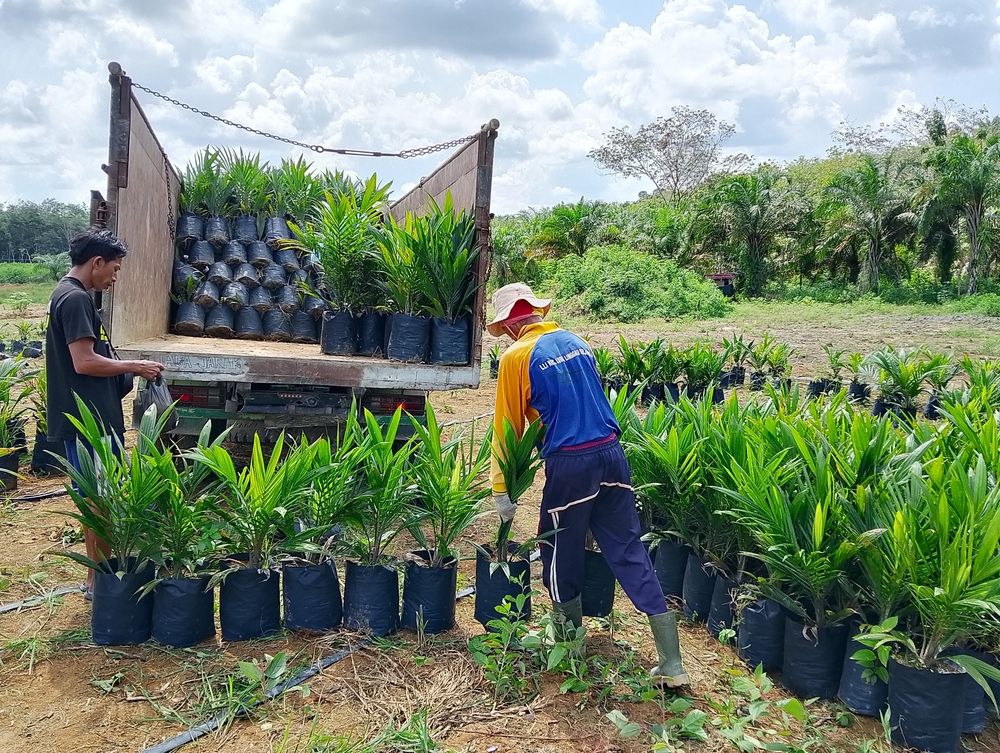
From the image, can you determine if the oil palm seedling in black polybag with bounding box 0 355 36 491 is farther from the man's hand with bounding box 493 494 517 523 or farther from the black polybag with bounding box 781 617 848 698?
the black polybag with bounding box 781 617 848 698

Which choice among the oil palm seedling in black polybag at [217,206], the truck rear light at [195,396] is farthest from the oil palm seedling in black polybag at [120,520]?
the oil palm seedling in black polybag at [217,206]

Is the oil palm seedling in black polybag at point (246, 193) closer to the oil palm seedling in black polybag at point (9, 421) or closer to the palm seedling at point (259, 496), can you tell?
the oil palm seedling in black polybag at point (9, 421)

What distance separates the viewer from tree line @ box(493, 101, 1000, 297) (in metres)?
19.3

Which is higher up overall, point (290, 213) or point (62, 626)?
point (290, 213)

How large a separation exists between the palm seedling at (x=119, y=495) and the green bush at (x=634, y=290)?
15.8 meters

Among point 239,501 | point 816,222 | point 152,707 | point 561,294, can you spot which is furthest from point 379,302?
point 816,222

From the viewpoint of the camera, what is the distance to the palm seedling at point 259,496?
8.79ft

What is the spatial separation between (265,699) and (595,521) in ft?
4.09

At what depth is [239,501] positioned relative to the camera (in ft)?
8.82

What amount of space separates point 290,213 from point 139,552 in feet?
12.8

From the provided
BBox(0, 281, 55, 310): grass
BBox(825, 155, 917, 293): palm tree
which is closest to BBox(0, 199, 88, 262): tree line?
BBox(0, 281, 55, 310): grass

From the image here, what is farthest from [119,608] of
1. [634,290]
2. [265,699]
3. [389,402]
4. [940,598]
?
[634,290]

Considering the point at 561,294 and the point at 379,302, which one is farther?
the point at 561,294

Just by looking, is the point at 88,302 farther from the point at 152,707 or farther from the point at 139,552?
the point at 152,707
